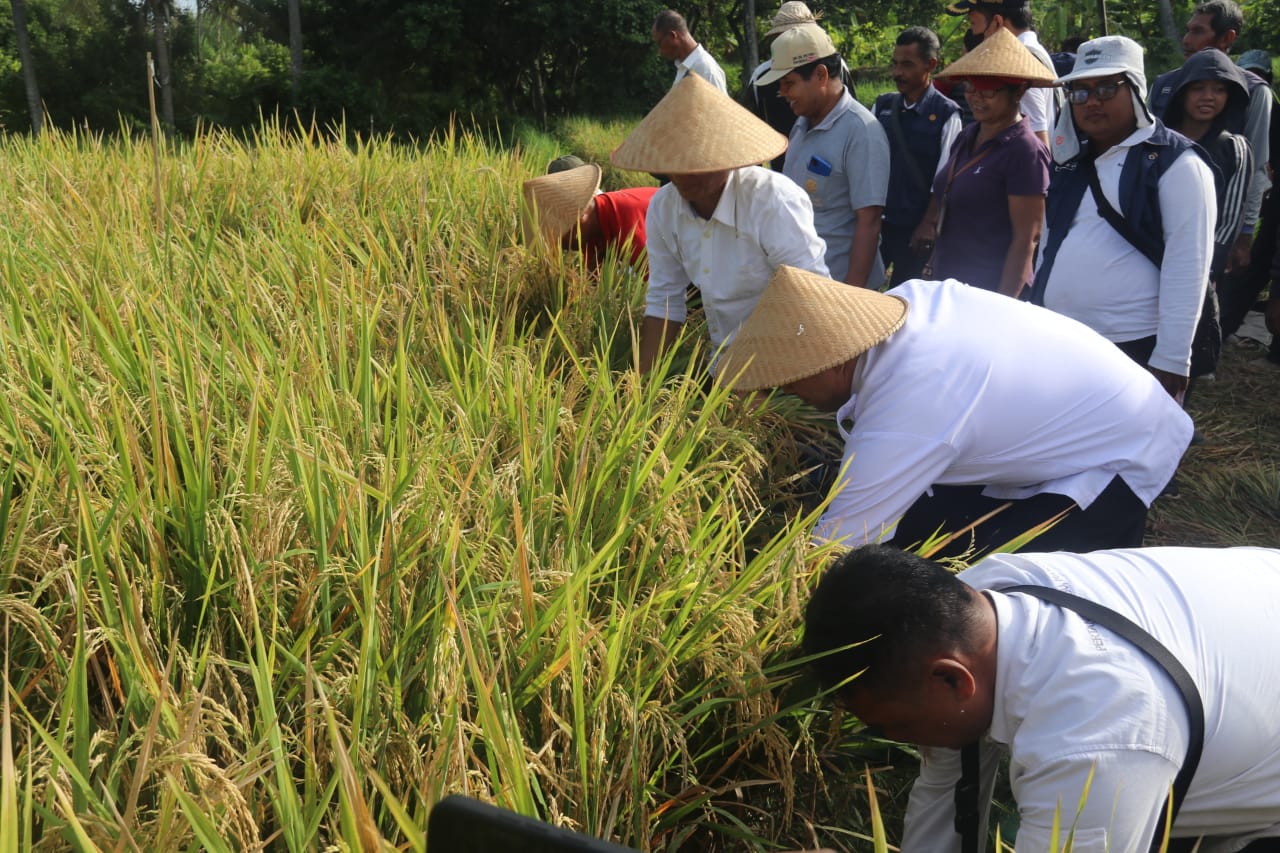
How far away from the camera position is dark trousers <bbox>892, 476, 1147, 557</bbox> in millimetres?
2131

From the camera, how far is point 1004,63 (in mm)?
3070

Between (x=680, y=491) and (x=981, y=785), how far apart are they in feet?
2.21

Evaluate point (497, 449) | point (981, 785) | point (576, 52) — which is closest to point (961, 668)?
point (981, 785)

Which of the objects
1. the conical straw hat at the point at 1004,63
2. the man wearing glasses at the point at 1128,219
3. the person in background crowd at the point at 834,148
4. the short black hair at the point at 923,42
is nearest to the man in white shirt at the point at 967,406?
the man wearing glasses at the point at 1128,219

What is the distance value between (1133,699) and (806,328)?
0.95 metres

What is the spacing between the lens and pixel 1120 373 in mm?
2104

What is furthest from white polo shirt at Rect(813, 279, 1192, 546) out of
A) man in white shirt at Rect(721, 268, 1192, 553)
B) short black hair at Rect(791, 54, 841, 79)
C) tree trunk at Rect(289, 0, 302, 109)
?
tree trunk at Rect(289, 0, 302, 109)

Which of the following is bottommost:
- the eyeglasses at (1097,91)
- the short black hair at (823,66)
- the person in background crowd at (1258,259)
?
the person in background crowd at (1258,259)

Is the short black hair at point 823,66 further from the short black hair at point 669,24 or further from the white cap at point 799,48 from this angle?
the short black hair at point 669,24

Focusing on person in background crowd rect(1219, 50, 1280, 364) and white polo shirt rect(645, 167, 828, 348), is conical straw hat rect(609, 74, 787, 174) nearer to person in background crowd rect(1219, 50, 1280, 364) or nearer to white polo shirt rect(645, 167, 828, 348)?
white polo shirt rect(645, 167, 828, 348)

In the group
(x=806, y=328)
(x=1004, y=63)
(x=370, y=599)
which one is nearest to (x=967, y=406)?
(x=806, y=328)

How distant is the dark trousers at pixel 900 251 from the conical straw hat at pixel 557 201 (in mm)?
1192

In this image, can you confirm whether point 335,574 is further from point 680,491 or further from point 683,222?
point 683,222

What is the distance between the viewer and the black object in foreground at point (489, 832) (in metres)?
0.51
